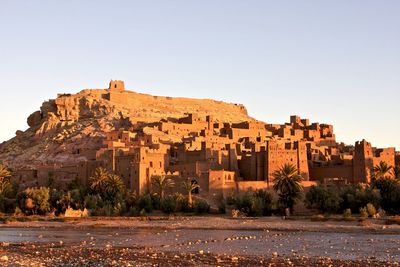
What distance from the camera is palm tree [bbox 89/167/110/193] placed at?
55.9 meters

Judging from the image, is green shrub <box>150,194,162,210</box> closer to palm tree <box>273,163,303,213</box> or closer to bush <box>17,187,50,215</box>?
bush <box>17,187,50,215</box>

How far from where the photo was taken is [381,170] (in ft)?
183

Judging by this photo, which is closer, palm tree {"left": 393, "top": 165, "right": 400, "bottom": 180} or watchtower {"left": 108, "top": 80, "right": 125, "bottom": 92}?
palm tree {"left": 393, "top": 165, "right": 400, "bottom": 180}

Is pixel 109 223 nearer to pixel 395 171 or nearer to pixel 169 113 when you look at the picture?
pixel 395 171

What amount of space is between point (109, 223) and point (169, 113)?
4260 cm

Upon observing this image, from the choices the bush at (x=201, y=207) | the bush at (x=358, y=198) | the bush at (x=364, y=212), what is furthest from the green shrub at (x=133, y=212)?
the bush at (x=364, y=212)

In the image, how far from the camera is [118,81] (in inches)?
3691

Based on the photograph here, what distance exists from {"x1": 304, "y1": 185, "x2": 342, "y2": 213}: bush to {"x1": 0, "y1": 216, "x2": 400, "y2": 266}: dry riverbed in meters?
4.92

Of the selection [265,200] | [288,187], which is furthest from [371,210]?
[265,200]

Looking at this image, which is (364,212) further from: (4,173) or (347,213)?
(4,173)

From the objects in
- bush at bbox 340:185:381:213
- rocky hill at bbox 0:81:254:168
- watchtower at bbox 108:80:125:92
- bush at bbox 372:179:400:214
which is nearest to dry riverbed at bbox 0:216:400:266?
bush at bbox 340:185:381:213

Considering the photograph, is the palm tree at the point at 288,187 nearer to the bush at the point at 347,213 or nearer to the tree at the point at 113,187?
the bush at the point at 347,213

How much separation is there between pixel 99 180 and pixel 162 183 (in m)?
5.58

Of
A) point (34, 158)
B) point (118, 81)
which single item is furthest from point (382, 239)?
point (118, 81)
